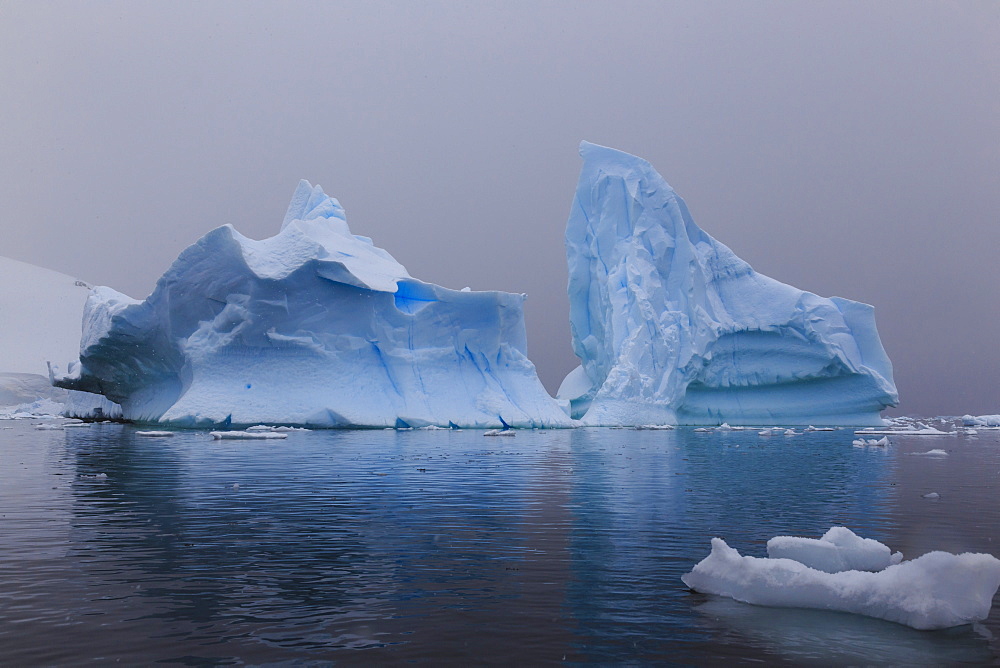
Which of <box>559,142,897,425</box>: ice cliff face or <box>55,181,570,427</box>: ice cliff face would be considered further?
<box>559,142,897,425</box>: ice cliff face

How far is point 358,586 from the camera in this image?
15.0 feet

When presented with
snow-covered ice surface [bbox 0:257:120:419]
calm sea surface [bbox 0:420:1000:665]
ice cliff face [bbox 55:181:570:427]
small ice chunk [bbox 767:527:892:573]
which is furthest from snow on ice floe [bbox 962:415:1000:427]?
snow-covered ice surface [bbox 0:257:120:419]

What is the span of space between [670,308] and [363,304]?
13487 millimetres

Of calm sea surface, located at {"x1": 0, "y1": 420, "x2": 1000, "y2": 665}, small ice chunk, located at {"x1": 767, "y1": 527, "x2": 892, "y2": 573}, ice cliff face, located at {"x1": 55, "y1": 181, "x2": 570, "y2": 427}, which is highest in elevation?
ice cliff face, located at {"x1": 55, "y1": 181, "x2": 570, "y2": 427}

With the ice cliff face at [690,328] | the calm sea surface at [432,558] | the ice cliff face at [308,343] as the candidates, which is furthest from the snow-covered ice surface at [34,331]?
the calm sea surface at [432,558]

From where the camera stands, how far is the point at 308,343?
22484 millimetres

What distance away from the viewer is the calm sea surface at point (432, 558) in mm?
3510

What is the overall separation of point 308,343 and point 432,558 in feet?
58.7

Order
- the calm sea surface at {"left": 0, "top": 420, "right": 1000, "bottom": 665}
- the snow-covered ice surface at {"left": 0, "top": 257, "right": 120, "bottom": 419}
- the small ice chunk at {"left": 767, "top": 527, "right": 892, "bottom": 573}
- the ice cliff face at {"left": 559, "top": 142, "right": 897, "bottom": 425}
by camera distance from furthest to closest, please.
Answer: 1. the snow-covered ice surface at {"left": 0, "top": 257, "right": 120, "bottom": 419}
2. the ice cliff face at {"left": 559, "top": 142, "right": 897, "bottom": 425}
3. the small ice chunk at {"left": 767, "top": 527, "right": 892, "bottom": 573}
4. the calm sea surface at {"left": 0, "top": 420, "right": 1000, "bottom": 665}

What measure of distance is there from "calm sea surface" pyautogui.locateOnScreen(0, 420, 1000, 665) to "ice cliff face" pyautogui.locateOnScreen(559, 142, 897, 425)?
18.5 m

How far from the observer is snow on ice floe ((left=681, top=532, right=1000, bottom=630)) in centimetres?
389

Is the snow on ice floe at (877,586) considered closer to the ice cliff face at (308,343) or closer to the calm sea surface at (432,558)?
the calm sea surface at (432,558)

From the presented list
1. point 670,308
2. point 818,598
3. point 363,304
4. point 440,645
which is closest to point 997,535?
point 818,598

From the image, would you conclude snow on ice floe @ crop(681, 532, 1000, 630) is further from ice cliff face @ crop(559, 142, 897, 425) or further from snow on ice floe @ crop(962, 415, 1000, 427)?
snow on ice floe @ crop(962, 415, 1000, 427)
